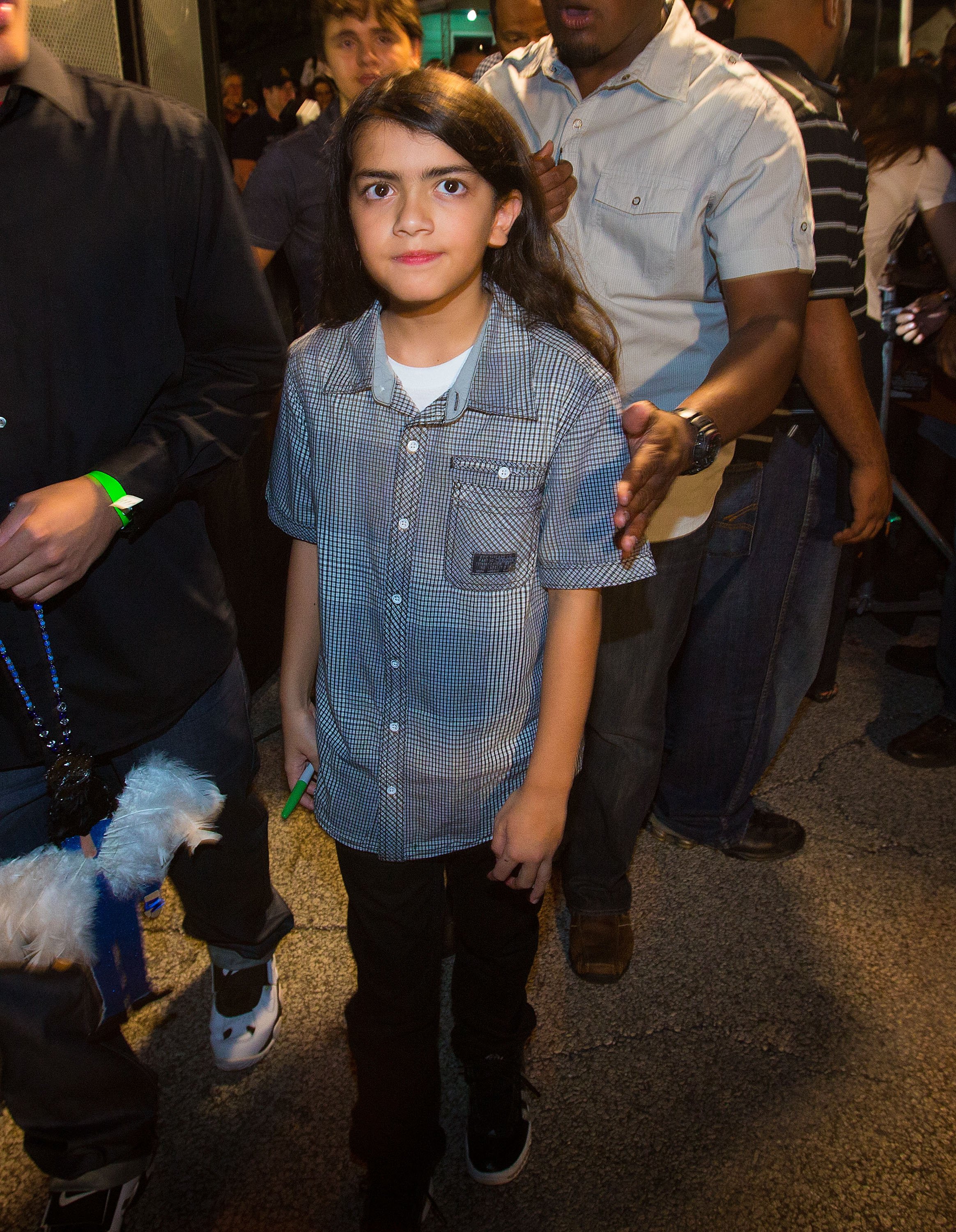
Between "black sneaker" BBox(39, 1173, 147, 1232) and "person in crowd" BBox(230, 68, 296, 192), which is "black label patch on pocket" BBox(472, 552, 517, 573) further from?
"person in crowd" BBox(230, 68, 296, 192)

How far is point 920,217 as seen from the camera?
129 inches

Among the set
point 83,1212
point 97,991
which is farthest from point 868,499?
point 83,1212

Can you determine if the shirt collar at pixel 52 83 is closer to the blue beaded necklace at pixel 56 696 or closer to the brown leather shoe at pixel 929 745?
the blue beaded necklace at pixel 56 696

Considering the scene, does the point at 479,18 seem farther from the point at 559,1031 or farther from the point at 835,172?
the point at 559,1031

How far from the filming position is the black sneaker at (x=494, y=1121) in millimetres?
1691

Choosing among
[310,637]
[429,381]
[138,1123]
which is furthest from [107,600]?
[138,1123]

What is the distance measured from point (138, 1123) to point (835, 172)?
2.35 metres

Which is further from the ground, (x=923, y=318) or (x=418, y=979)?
Result: (x=923, y=318)

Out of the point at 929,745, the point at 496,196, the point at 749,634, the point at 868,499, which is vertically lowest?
the point at 929,745

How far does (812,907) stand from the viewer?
244cm

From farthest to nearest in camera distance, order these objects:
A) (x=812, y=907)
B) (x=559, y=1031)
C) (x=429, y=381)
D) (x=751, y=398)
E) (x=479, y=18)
A: (x=479, y=18) < (x=812, y=907) < (x=559, y=1031) < (x=751, y=398) < (x=429, y=381)

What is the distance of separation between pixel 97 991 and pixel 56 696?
1.76 feet

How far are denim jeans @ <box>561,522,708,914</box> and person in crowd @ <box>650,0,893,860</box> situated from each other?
8.4 inches

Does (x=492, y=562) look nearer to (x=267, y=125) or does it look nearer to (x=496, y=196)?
(x=496, y=196)
